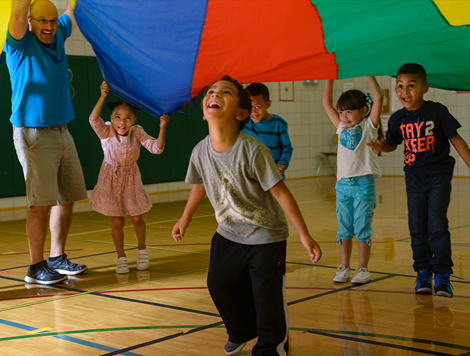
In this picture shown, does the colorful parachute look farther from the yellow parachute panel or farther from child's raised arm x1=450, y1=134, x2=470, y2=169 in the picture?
child's raised arm x1=450, y1=134, x2=470, y2=169

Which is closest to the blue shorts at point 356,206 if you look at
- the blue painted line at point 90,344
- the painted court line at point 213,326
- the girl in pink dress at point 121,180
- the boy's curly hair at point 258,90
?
the boy's curly hair at point 258,90

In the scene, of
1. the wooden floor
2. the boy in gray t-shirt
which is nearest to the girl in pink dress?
the wooden floor

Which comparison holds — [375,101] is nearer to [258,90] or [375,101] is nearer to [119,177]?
[258,90]

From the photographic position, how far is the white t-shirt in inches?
123

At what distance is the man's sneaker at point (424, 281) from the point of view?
110 inches

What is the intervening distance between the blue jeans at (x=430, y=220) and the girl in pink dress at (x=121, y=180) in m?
1.51

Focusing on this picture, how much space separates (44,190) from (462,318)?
2.18 metres

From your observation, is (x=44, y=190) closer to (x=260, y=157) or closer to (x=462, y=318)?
(x=260, y=157)

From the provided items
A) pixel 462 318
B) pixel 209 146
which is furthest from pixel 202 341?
pixel 462 318

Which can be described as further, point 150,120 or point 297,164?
point 297,164

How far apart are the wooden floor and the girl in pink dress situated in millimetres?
→ 247

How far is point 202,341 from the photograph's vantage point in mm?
2178

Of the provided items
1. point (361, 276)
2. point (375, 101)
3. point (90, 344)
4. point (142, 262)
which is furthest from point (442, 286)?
point (142, 262)

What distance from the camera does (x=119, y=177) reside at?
3.59 meters
